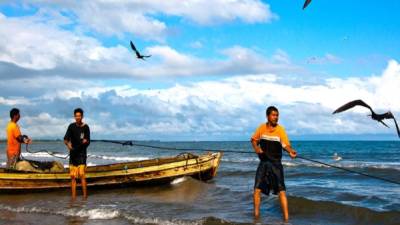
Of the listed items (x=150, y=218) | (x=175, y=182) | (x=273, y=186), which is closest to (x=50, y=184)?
(x=175, y=182)

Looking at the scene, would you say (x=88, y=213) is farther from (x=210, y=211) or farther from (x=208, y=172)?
(x=208, y=172)

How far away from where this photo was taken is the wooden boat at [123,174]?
12664 mm

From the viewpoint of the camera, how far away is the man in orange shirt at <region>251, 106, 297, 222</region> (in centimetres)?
791

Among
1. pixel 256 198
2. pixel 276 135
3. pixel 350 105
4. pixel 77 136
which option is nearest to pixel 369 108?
pixel 350 105

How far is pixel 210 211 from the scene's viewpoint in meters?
10.2

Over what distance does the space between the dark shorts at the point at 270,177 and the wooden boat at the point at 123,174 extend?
19.5ft

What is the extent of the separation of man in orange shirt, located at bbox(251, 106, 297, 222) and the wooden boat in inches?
234

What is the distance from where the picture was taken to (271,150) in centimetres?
798

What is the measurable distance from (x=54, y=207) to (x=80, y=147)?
145cm

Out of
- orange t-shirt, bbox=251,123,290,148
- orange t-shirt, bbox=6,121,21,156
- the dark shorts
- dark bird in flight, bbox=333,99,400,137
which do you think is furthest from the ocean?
dark bird in flight, bbox=333,99,400,137

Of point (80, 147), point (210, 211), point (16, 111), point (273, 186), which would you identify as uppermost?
point (16, 111)

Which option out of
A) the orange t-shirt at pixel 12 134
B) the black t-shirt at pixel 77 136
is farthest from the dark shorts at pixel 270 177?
the orange t-shirt at pixel 12 134

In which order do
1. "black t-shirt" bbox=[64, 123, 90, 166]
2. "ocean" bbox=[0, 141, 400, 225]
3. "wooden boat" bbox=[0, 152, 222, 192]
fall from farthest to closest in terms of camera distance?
"wooden boat" bbox=[0, 152, 222, 192] < "black t-shirt" bbox=[64, 123, 90, 166] < "ocean" bbox=[0, 141, 400, 225]

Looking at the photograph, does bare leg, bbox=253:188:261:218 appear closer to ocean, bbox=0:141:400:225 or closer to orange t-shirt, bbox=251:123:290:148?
ocean, bbox=0:141:400:225
